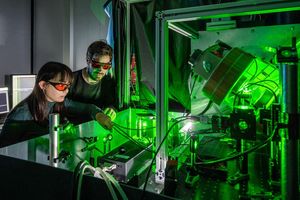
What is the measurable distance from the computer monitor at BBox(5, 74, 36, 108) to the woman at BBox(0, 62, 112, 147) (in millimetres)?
1062

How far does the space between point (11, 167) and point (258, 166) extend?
3.09 feet

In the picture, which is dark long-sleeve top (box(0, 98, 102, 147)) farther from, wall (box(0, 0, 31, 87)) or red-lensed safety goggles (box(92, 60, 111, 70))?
wall (box(0, 0, 31, 87))

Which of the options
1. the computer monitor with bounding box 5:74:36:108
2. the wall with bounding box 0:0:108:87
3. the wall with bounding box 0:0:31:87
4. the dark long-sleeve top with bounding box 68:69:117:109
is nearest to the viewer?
the dark long-sleeve top with bounding box 68:69:117:109

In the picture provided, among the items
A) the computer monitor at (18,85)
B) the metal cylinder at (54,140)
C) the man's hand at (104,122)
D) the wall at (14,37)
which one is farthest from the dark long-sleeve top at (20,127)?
the wall at (14,37)

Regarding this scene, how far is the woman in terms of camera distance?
4.52ft

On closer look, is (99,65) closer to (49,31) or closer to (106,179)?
(106,179)

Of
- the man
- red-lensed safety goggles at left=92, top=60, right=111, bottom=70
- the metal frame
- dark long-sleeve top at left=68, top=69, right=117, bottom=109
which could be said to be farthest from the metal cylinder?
dark long-sleeve top at left=68, top=69, right=117, bottom=109

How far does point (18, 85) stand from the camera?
7.90 ft

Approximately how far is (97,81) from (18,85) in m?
1.02

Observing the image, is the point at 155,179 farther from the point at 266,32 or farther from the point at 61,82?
the point at 266,32

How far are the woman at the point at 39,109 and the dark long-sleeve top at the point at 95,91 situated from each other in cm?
41

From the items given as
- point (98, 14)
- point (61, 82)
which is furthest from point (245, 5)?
point (98, 14)

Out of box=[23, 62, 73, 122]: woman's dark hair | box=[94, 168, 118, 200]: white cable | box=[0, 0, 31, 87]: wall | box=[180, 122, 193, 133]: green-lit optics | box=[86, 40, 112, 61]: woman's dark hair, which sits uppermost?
box=[0, 0, 31, 87]: wall

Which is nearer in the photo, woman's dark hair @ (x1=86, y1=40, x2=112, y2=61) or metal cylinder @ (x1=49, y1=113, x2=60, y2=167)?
metal cylinder @ (x1=49, y1=113, x2=60, y2=167)
